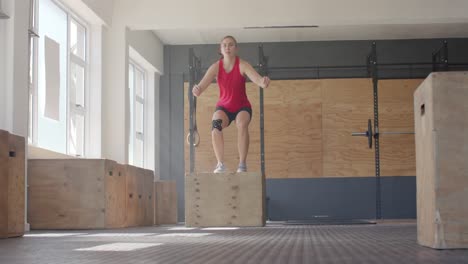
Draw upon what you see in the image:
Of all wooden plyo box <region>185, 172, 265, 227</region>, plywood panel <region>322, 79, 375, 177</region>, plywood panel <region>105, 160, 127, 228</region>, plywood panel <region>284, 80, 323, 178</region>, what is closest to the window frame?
plywood panel <region>284, 80, 323, 178</region>

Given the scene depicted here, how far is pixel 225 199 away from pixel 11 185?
1.97 metres

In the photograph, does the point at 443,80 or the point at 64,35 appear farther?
the point at 64,35

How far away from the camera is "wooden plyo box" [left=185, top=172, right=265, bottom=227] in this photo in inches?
230

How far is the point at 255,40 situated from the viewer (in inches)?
439

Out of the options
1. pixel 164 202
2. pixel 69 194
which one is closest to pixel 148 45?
pixel 164 202

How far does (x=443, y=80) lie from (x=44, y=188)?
13.2 ft

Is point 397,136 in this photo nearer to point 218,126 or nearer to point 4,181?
point 218,126

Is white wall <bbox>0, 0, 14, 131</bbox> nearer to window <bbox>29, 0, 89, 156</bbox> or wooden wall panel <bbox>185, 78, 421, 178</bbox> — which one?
window <bbox>29, 0, 89, 156</bbox>

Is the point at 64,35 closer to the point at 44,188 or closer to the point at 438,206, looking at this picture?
the point at 44,188

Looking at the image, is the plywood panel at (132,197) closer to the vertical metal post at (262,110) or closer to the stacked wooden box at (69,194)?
the stacked wooden box at (69,194)

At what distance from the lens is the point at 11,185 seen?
431 cm

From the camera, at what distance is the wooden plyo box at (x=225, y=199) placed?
19.2 feet

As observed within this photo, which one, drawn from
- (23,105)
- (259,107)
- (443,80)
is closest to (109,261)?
(443,80)

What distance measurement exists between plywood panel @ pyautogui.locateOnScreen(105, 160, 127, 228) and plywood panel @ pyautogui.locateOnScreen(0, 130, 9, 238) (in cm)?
181
